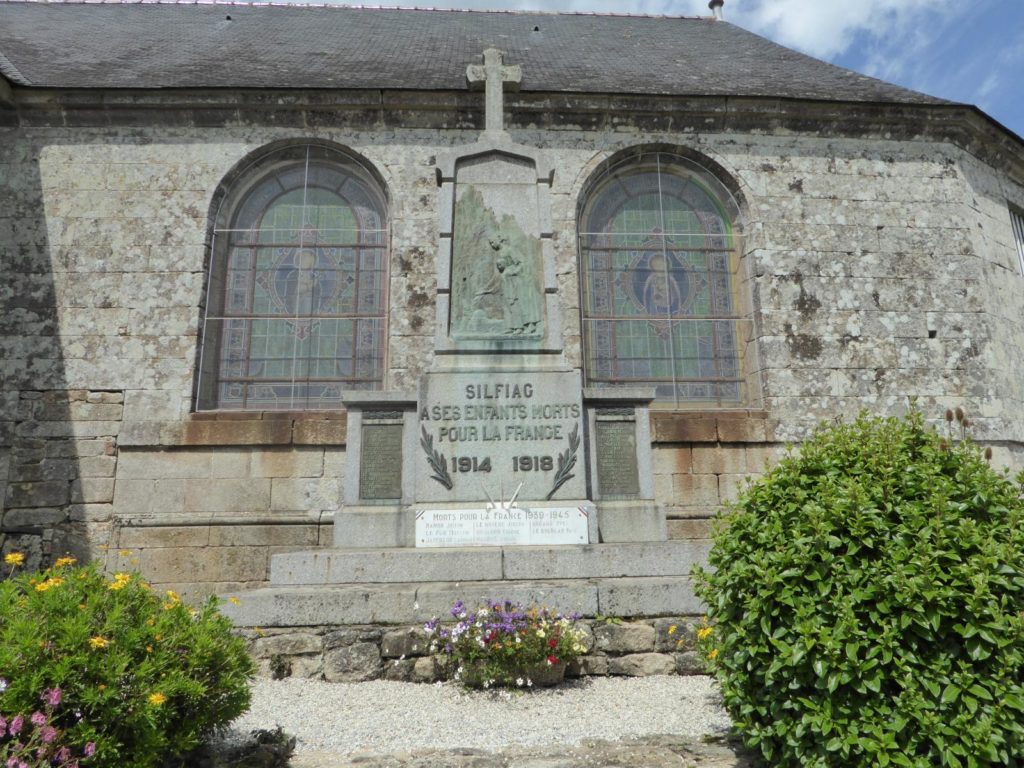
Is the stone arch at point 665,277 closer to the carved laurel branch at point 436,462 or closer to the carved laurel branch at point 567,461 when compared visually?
the carved laurel branch at point 567,461

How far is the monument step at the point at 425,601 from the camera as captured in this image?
4.51 m

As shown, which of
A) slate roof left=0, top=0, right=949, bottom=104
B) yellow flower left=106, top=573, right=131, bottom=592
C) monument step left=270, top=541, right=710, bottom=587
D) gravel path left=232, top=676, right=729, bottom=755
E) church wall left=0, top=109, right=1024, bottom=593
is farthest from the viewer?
slate roof left=0, top=0, right=949, bottom=104

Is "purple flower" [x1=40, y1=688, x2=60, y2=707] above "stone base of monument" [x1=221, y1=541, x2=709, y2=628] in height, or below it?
below

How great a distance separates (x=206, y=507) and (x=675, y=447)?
5.66 meters

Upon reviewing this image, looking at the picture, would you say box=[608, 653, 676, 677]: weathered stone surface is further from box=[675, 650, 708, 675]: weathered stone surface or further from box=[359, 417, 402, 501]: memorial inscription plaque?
box=[359, 417, 402, 501]: memorial inscription plaque

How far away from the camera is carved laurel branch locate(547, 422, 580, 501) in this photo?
5562 millimetres

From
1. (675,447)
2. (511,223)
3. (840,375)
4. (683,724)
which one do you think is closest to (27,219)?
(511,223)

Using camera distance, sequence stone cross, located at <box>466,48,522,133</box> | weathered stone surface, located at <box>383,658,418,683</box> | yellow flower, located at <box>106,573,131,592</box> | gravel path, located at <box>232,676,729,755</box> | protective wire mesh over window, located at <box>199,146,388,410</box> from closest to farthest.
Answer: yellow flower, located at <box>106,573,131,592</box>, gravel path, located at <box>232,676,729,755</box>, weathered stone surface, located at <box>383,658,418,683</box>, stone cross, located at <box>466,48,522,133</box>, protective wire mesh over window, located at <box>199,146,388,410</box>

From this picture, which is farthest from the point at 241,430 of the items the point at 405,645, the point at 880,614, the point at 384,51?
the point at 880,614

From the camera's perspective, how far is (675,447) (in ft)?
28.7

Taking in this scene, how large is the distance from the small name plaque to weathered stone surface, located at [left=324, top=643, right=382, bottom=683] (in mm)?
1039

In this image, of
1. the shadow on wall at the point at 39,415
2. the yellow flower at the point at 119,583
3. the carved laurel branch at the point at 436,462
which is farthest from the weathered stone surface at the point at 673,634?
the shadow on wall at the point at 39,415

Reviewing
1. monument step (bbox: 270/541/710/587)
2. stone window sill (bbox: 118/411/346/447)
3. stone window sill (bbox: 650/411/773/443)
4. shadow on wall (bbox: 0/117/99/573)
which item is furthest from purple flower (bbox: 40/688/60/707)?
stone window sill (bbox: 650/411/773/443)

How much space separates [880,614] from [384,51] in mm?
11282
